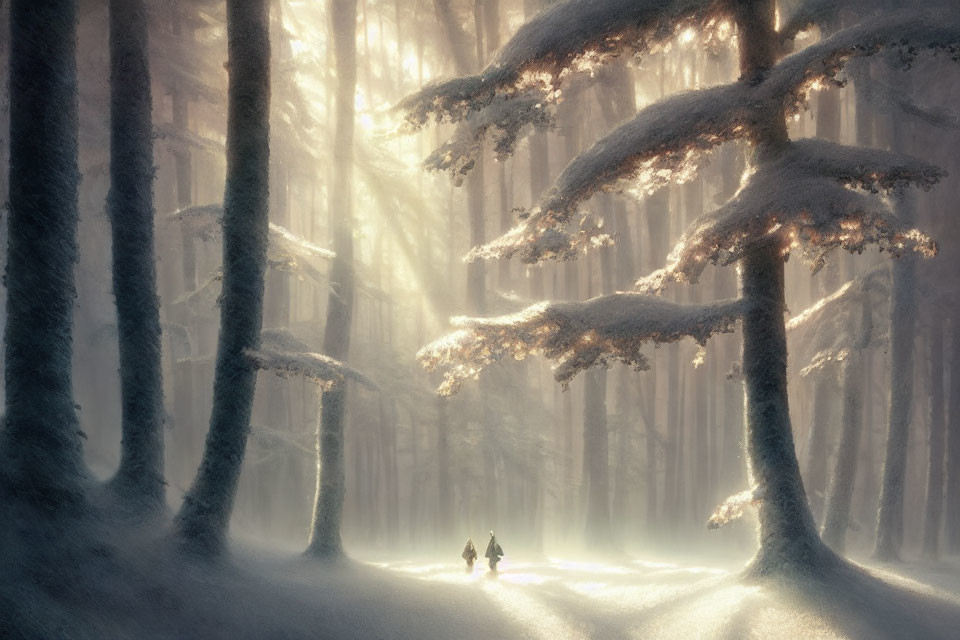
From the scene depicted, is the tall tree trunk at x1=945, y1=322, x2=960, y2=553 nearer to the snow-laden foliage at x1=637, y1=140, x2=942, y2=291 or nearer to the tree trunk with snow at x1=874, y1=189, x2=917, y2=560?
the tree trunk with snow at x1=874, y1=189, x2=917, y2=560

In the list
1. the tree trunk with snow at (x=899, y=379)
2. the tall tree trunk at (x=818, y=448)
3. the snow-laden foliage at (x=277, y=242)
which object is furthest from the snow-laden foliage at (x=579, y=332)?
the tall tree trunk at (x=818, y=448)

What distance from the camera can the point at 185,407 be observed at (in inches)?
804

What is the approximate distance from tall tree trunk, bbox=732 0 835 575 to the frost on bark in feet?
27.1

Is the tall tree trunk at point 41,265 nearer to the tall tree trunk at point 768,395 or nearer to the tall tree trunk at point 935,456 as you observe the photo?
the tall tree trunk at point 768,395

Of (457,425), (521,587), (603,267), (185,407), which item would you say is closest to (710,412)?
(603,267)

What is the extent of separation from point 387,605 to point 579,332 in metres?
4.48

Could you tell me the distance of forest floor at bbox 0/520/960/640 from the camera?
258 inches

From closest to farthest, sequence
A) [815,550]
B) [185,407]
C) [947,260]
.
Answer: [815,550] → [947,260] → [185,407]

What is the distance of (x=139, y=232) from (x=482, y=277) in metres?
10.6

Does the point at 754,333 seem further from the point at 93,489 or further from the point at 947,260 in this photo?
the point at 947,260

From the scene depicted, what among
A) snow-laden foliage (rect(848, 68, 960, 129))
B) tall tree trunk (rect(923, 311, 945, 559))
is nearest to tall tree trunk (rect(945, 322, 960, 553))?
tall tree trunk (rect(923, 311, 945, 559))

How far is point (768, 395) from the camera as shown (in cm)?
927

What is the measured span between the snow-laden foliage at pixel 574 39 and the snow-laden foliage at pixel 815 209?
2181mm

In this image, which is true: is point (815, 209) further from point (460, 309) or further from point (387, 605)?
point (460, 309)
